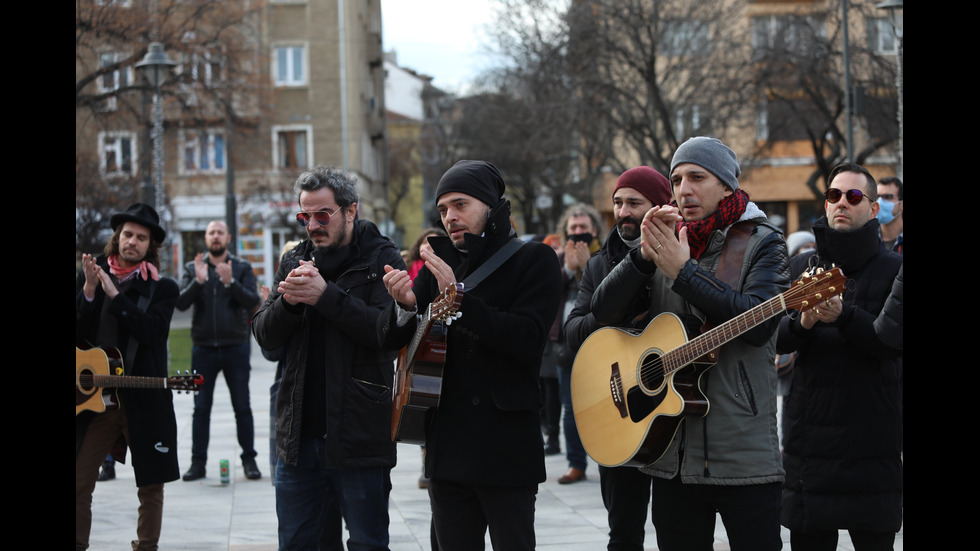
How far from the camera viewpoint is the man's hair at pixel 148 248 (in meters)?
6.10

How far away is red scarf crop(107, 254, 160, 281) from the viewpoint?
6016 millimetres

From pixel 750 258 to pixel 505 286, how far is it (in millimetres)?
934

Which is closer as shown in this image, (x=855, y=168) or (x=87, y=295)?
(x=855, y=168)

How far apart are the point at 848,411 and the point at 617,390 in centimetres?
106

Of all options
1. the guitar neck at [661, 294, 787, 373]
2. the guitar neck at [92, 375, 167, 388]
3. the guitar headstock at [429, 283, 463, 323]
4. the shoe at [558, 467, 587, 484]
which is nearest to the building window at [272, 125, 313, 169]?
the shoe at [558, 467, 587, 484]

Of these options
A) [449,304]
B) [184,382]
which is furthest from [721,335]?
[184,382]

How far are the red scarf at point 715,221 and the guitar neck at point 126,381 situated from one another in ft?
10.2

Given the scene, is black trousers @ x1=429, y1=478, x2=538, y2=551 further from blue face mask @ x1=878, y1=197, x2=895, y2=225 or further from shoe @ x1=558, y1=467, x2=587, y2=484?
shoe @ x1=558, y1=467, x2=587, y2=484

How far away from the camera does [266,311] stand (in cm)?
486

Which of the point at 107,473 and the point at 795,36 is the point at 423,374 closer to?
the point at 107,473

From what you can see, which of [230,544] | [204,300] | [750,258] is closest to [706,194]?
[750,258]

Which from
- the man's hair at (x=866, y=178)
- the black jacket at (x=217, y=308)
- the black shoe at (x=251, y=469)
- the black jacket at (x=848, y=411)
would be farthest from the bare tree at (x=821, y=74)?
the black jacket at (x=848, y=411)

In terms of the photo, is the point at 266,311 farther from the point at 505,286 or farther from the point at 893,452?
the point at 893,452
